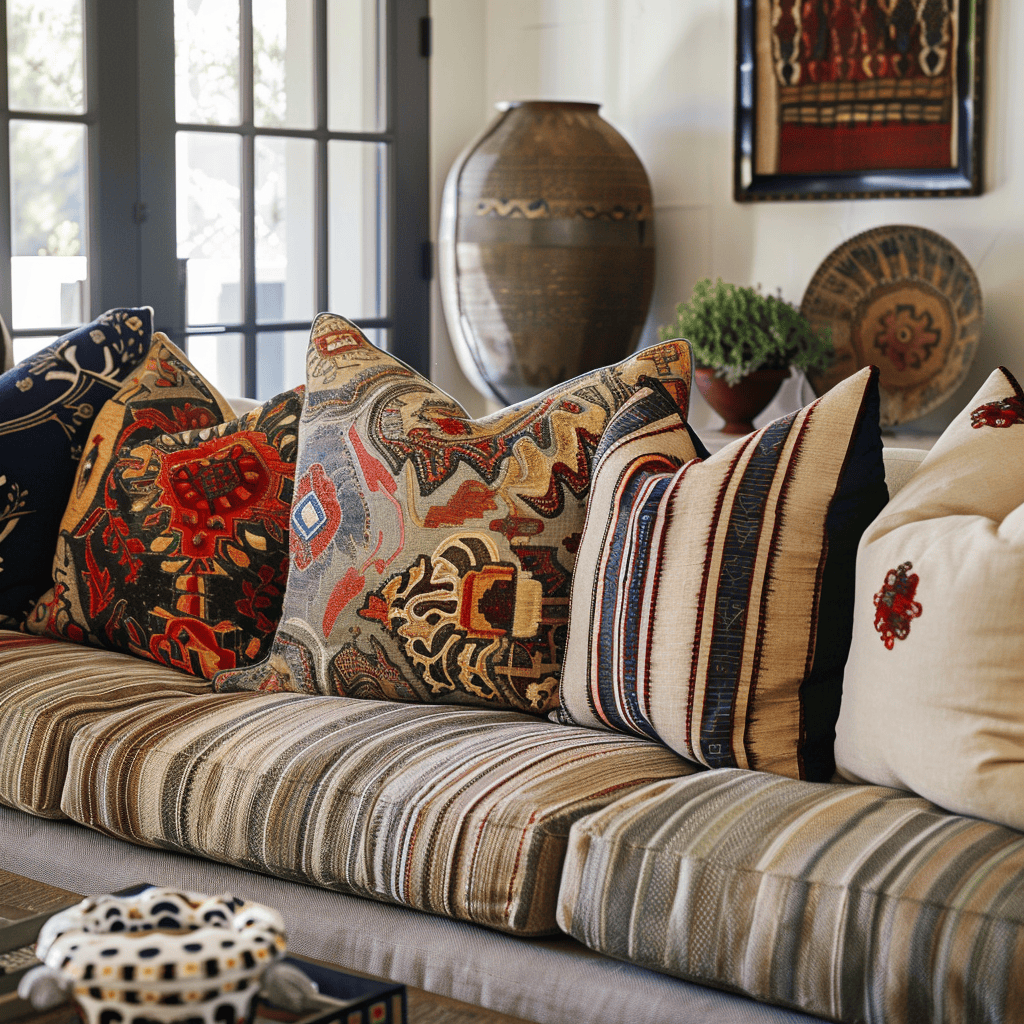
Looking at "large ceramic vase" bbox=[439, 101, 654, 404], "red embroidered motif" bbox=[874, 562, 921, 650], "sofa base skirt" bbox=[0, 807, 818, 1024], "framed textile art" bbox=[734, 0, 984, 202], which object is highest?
"framed textile art" bbox=[734, 0, 984, 202]

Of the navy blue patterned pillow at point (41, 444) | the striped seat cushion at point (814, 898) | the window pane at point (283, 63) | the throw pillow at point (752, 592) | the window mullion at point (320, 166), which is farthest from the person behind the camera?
the window mullion at point (320, 166)

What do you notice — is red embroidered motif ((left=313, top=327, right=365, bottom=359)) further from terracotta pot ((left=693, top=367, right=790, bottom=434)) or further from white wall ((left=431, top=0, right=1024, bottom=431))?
white wall ((left=431, top=0, right=1024, bottom=431))

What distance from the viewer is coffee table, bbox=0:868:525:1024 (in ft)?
2.93

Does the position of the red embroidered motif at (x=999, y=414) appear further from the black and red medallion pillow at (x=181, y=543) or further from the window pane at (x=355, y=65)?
the window pane at (x=355, y=65)

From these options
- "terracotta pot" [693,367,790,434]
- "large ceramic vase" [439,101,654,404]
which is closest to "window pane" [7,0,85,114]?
"large ceramic vase" [439,101,654,404]

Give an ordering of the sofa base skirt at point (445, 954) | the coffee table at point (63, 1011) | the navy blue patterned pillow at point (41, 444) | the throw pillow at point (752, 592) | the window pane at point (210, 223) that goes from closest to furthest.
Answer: the coffee table at point (63, 1011) < the sofa base skirt at point (445, 954) < the throw pillow at point (752, 592) < the navy blue patterned pillow at point (41, 444) < the window pane at point (210, 223)

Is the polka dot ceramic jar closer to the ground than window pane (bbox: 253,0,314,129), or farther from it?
closer to the ground

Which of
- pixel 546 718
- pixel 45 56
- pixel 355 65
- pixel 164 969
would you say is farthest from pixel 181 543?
pixel 355 65

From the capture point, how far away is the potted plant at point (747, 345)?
3.25 metres

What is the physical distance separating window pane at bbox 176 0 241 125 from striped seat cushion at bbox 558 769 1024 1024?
2645 millimetres

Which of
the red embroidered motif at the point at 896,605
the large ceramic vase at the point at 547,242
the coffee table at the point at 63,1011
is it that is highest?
the large ceramic vase at the point at 547,242

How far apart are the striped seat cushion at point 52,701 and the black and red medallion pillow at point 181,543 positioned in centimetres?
6

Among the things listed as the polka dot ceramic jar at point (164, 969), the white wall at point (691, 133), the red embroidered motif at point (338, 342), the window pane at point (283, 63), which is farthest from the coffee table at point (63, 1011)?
the window pane at point (283, 63)

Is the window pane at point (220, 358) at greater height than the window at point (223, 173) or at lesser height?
lesser
